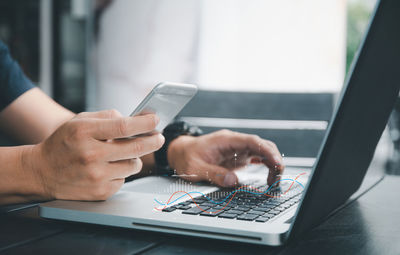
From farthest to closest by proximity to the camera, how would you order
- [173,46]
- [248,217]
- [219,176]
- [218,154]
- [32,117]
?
[173,46] < [32,117] < [218,154] < [219,176] < [248,217]

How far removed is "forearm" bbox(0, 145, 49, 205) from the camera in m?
0.61

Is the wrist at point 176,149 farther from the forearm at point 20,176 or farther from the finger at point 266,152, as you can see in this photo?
the forearm at point 20,176

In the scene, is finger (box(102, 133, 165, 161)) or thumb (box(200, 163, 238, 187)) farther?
thumb (box(200, 163, 238, 187))

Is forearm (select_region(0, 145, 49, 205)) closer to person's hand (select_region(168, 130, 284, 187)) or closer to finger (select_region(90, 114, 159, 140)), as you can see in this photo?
finger (select_region(90, 114, 159, 140))

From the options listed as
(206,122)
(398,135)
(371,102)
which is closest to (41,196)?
(371,102)

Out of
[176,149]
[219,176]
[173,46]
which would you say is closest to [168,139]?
[176,149]

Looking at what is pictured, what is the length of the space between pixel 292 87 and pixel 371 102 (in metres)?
2.72

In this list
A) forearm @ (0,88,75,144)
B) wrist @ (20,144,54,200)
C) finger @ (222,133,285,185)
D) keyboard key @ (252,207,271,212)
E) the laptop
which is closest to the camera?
the laptop

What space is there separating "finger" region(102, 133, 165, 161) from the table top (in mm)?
96

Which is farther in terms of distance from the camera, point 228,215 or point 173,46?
point 173,46

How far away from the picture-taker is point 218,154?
837mm

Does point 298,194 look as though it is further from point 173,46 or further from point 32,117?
point 173,46

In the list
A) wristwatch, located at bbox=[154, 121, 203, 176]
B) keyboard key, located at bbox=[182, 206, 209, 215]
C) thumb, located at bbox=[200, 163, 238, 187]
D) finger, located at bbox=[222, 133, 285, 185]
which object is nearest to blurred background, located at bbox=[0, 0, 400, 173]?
wristwatch, located at bbox=[154, 121, 203, 176]

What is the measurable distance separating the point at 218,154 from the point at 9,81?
2.13 ft
